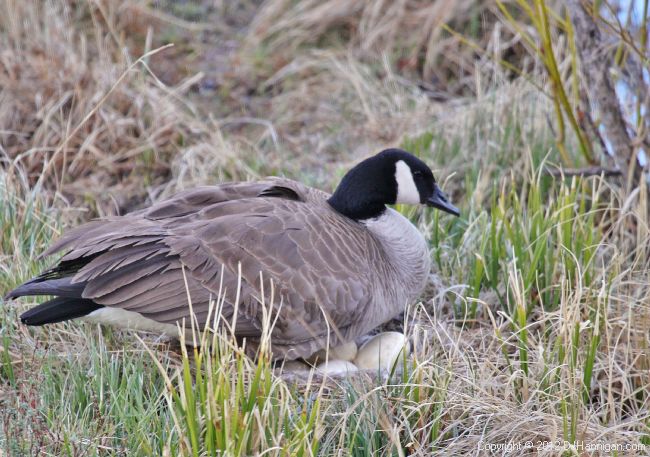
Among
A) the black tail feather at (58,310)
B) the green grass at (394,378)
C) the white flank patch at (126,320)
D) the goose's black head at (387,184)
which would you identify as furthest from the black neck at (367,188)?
the black tail feather at (58,310)

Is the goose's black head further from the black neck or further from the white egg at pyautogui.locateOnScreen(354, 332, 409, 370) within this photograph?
the white egg at pyautogui.locateOnScreen(354, 332, 409, 370)

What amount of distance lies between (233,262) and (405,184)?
1.01m

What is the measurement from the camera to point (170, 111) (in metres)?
6.11

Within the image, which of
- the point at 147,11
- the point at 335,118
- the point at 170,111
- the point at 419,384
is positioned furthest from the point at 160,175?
the point at 419,384

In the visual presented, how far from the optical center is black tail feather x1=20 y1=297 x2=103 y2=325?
12.1 feet

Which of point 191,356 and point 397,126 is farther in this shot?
point 397,126

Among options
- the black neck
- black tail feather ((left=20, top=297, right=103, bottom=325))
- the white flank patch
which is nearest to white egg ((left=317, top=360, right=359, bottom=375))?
the white flank patch

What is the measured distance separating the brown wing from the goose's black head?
27 cm

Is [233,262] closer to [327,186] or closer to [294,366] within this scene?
[294,366]

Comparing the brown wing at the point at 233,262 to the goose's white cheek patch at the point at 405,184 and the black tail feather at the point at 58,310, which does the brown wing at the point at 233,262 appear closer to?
the black tail feather at the point at 58,310

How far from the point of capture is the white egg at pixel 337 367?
12.9 feet

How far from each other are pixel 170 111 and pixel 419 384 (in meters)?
3.22

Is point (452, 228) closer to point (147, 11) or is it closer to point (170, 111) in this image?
point (170, 111)

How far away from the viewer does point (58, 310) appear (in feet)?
12.3
